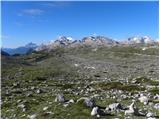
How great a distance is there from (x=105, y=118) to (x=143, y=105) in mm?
8409

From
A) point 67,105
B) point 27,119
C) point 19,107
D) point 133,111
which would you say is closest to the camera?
point 27,119

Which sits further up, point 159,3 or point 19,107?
point 159,3

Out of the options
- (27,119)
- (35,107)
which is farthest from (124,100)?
(27,119)

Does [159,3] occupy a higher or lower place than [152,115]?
higher

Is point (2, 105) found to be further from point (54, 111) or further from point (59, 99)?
point (54, 111)

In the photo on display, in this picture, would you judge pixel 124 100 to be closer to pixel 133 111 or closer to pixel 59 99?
pixel 59 99

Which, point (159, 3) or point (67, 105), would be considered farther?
point (67, 105)

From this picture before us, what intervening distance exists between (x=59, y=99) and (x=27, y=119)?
9.26 meters

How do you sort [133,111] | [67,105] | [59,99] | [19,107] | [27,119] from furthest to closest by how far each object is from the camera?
1. [59,99]
2. [19,107]
3. [67,105]
4. [133,111]
5. [27,119]

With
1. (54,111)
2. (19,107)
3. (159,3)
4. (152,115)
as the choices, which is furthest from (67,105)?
(159,3)

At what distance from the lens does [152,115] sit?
988 inches

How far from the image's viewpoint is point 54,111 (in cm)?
2683

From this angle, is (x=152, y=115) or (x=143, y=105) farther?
(x=143, y=105)

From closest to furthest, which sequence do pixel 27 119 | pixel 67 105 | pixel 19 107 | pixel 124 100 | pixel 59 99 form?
pixel 27 119
pixel 67 105
pixel 19 107
pixel 59 99
pixel 124 100
